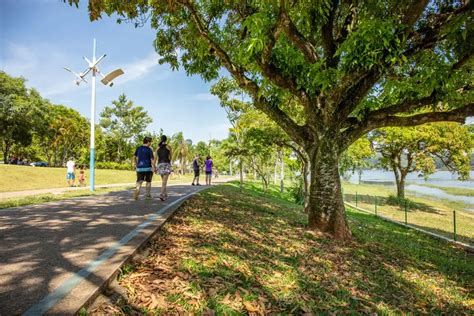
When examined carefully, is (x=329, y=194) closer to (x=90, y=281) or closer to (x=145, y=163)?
(x=145, y=163)

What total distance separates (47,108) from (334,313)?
1752 inches

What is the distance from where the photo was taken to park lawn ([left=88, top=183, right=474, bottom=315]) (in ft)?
10.1

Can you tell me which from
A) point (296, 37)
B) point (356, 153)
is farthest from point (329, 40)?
point (356, 153)

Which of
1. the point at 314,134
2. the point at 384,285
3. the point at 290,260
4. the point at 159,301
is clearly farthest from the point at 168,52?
the point at 384,285

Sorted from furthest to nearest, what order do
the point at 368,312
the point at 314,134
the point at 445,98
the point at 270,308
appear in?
the point at 314,134
the point at 445,98
the point at 368,312
the point at 270,308

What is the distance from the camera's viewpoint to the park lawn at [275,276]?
307cm

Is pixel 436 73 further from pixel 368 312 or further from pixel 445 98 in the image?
pixel 368 312

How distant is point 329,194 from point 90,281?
18.5ft

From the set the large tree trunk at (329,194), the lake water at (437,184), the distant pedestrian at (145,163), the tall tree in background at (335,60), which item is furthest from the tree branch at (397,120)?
the lake water at (437,184)

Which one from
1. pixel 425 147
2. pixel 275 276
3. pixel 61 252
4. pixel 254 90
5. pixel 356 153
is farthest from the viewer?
pixel 356 153

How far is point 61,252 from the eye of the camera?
149 inches

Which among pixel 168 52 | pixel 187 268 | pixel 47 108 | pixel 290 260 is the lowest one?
pixel 290 260

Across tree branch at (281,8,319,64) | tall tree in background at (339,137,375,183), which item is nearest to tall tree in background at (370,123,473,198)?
tall tree in background at (339,137,375,183)

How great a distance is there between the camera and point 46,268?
322cm
